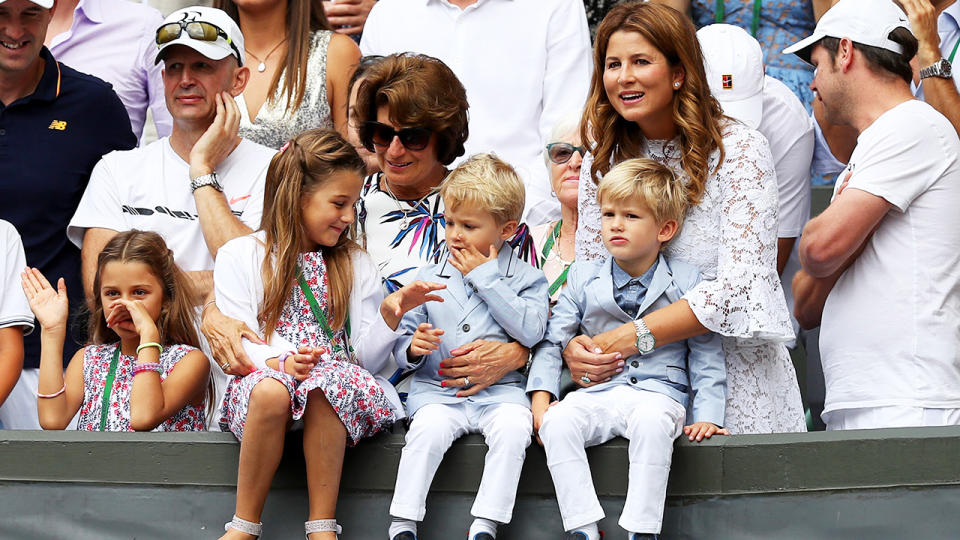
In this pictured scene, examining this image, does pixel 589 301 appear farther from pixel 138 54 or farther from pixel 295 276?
pixel 138 54

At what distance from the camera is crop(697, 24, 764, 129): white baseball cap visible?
4926 millimetres

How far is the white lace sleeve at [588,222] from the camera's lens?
4297mm

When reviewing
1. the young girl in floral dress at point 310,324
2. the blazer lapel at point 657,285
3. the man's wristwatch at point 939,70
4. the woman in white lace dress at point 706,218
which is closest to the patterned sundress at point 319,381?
the young girl in floral dress at point 310,324

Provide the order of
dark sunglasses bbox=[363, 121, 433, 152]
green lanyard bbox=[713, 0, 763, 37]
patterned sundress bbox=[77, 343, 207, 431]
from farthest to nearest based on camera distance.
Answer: green lanyard bbox=[713, 0, 763, 37] → dark sunglasses bbox=[363, 121, 433, 152] → patterned sundress bbox=[77, 343, 207, 431]

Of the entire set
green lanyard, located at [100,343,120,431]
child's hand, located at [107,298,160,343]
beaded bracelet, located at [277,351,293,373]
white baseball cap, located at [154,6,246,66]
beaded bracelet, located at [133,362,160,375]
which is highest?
white baseball cap, located at [154,6,246,66]

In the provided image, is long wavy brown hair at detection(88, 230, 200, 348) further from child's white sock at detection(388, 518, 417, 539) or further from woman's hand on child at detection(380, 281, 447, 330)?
child's white sock at detection(388, 518, 417, 539)

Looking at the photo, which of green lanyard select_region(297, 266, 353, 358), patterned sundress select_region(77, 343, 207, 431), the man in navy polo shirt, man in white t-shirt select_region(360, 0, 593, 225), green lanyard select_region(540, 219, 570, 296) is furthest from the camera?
man in white t-shirt select_region(360, 0, 593, 225)

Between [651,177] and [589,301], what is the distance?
1.42ft

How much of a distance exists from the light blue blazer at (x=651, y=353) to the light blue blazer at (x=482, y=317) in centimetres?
7

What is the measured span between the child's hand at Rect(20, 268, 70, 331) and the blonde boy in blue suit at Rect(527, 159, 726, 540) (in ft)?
5.33

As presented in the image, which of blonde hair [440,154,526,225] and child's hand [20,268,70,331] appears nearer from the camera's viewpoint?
blonde hair [440,154,526,225]

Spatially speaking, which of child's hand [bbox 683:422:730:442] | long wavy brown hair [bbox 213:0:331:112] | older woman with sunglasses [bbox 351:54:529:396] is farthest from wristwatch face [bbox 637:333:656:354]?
long wavy brown hair [bbox 213:0:331:112]

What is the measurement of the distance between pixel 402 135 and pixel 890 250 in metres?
1.64

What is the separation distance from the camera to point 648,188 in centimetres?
398
